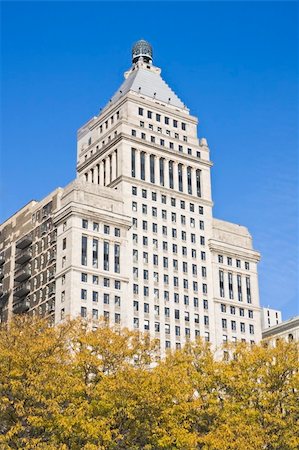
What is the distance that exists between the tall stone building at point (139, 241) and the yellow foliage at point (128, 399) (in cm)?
4139

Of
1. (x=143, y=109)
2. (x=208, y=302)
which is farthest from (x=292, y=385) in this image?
(x=143, y=109)

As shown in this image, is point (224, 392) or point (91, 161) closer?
point (224, 392)

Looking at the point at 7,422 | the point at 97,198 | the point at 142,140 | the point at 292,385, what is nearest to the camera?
the point at 7,422

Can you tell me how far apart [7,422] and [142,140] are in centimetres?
7273

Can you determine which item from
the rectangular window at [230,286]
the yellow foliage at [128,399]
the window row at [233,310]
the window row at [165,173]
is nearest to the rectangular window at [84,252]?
the window row at [165,173]

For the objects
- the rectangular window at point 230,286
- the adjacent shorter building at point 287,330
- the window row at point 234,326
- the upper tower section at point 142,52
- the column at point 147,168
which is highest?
the upper tower section at point 142,52

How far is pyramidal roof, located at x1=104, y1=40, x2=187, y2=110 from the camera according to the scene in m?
132

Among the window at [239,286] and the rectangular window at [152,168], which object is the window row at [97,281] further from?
the window at [239,286]

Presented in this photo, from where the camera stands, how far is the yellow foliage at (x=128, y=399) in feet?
188

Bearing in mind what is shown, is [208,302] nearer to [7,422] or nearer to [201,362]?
[201,362]

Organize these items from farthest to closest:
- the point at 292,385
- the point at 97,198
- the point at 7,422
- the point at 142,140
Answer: the point at 142,140 < the point at 97,198 < the point at 292,385 < the point at 7,422

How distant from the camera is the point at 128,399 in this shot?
2344 inches

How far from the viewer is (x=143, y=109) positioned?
419 feet

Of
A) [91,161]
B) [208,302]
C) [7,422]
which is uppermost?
[91,161]
